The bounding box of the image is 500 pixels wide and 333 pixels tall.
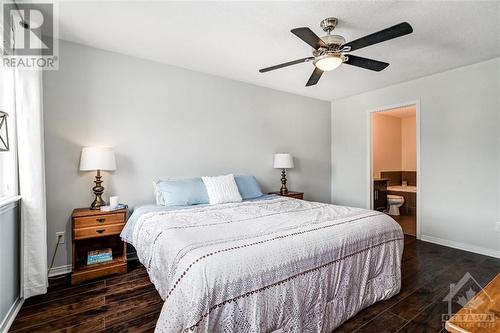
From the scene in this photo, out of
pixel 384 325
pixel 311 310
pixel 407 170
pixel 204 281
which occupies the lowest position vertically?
pixel 384 325

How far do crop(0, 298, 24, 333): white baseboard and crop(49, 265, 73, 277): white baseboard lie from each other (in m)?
0.52

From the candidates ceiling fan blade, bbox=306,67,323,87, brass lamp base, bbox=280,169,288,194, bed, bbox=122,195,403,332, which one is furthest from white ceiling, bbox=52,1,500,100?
bed, bbox=122,195,403,332

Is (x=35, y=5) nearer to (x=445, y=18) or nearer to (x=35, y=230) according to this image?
(x=35, y=230)

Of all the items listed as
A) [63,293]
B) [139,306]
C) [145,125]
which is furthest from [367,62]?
[63,293]

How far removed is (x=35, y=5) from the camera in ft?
6.79

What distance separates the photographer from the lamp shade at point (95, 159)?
2525 millimetres

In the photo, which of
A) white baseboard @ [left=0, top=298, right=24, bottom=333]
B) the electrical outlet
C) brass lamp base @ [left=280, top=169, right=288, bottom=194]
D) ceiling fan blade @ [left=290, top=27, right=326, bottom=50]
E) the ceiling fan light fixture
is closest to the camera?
white baseboard @ [left=0, top=298, right=24, bottom=333]

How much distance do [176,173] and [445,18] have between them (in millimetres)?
3332

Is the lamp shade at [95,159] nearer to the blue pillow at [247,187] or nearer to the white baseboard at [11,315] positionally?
the white baseboard at [11,315]

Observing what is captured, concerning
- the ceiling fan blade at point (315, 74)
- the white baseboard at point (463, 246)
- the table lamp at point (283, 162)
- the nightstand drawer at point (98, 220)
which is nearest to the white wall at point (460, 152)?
the white baseboard at point (463, 246)

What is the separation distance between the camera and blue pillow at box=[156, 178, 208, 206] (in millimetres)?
2818

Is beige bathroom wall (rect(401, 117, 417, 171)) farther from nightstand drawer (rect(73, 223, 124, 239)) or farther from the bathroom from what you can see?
nightstand drawer (rect(73, 223, 124, 239))

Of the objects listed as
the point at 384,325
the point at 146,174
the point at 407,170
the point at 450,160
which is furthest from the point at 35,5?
the point at 407,170

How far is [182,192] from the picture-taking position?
289 cm
